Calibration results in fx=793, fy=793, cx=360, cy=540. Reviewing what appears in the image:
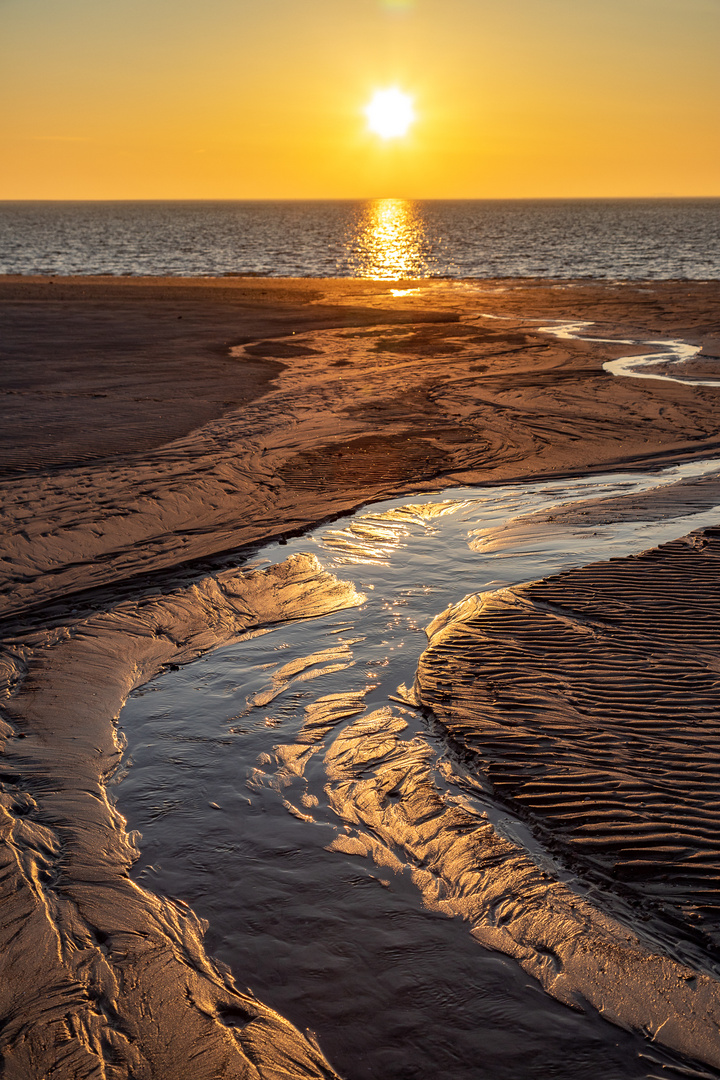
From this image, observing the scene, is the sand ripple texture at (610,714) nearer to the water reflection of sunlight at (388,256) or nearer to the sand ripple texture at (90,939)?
the sand ripple texture at (90,939)

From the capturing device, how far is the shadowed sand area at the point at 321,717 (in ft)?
11.3

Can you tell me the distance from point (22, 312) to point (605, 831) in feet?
82.5

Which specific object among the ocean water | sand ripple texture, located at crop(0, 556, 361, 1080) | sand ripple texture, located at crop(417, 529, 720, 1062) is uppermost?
the ocean water

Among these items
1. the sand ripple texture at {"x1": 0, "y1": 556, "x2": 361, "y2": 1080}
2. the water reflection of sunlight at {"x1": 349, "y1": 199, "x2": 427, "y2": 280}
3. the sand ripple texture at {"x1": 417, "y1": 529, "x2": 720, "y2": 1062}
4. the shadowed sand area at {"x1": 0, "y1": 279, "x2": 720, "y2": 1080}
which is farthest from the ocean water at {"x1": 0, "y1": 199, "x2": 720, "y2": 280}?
the sand ripple texture at {"x1": 0, "y1": 556, "x2": 361, "y2": 1080}

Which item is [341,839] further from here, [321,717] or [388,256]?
[388,256]

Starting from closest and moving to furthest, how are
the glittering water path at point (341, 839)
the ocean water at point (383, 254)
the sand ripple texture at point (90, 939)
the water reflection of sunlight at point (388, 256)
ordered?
the sand ripple texture at point (90, 939)
the glittering water path at point (341, 839)
the ocean water at point (383, 254)
the water reflection of sunlight at point (388, 256)

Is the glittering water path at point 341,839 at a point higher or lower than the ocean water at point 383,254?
lower

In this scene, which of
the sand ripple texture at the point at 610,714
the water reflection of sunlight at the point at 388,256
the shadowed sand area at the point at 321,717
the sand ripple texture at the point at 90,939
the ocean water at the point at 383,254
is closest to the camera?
the sand ripple texture at the point at 90,939

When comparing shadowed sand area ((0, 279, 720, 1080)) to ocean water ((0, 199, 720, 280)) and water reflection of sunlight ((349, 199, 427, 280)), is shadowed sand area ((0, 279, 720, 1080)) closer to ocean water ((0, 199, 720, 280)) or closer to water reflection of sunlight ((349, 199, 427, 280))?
ocean water ((0, 199, 720, 280))

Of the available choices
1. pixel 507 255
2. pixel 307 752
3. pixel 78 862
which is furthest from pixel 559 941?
pixel 507 255

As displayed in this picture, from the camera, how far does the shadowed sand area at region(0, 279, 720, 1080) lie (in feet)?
11.3

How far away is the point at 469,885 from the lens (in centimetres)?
405

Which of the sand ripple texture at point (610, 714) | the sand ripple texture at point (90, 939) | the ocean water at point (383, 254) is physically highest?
the ocean water at point (383, 254)

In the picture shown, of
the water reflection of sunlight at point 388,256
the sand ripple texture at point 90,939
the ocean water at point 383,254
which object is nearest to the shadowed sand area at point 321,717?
the sand ripple texture at point 90,939
